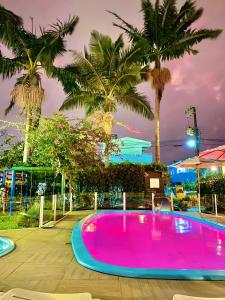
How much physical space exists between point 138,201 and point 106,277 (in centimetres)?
1196

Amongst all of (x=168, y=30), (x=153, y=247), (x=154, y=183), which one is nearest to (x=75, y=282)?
(x=153, y=247)

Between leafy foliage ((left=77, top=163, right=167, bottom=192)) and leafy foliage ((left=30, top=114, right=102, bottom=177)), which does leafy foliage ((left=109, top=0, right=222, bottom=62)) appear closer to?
leafy foliage ((left=77, top=163, right=167, bottom=192))

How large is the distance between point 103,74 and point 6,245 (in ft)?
47.1

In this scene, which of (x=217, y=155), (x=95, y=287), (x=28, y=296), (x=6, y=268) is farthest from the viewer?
(x=217, y=155)

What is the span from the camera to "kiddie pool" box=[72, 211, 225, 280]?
4473mm

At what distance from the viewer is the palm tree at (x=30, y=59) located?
1659 centimetres

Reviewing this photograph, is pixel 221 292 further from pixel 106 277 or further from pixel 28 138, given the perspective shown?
pixel 28 138

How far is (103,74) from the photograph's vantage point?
18.8 metres

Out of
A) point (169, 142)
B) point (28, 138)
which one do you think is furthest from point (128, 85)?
point (169, 142)

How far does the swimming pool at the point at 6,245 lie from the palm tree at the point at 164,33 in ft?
45.8

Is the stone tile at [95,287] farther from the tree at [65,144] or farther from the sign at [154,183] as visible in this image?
the sign at [154,183]

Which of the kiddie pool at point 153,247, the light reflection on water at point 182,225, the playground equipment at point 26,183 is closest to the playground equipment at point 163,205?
the kiddie pool at point 153,247

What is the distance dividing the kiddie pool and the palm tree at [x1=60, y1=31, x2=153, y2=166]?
27.1 feet

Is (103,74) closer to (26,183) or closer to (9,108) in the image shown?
(9,108)
